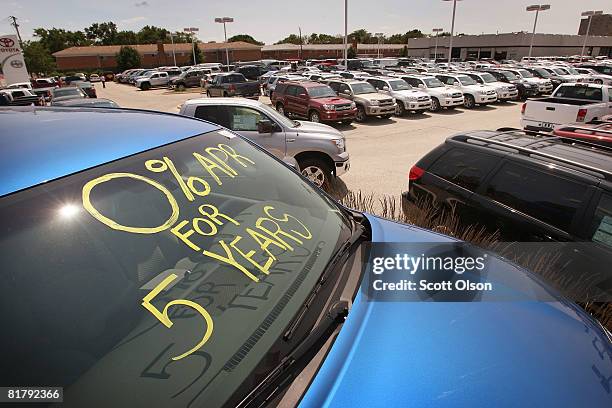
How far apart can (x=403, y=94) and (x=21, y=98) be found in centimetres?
1904

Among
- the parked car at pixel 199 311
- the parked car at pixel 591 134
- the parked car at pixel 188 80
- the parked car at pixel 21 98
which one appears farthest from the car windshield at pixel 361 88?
the parked car at pixel 188 80

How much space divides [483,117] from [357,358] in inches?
692

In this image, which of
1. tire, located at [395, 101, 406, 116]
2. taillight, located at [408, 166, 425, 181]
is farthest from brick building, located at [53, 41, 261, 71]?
taillight, located at [408, 166, 425, 181]

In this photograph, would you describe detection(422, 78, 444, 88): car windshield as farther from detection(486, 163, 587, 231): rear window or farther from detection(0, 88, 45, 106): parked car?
detection(0, 88, 45, 106): parked car

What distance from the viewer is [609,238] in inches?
128

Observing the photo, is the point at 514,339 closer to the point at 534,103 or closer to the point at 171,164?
the point at 171,164

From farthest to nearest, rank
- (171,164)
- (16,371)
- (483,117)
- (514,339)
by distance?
(483,117) → (171,164) → (514,339) → (16,371)

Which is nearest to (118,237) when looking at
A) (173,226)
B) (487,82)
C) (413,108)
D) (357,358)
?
(173,226)

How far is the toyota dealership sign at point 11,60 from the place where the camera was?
33781 millimetres

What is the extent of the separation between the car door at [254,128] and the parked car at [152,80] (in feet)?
Result: 121

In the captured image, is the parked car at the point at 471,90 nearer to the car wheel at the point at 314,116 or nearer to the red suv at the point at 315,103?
the red suv at the point at 315,103

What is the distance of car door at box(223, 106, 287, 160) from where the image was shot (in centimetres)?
752

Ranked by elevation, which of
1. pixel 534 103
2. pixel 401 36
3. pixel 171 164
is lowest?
pixel 534 103

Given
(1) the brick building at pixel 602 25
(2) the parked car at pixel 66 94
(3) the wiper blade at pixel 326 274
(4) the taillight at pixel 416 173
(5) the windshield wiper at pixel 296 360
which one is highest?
(1) the brick building at pixel 602 25
